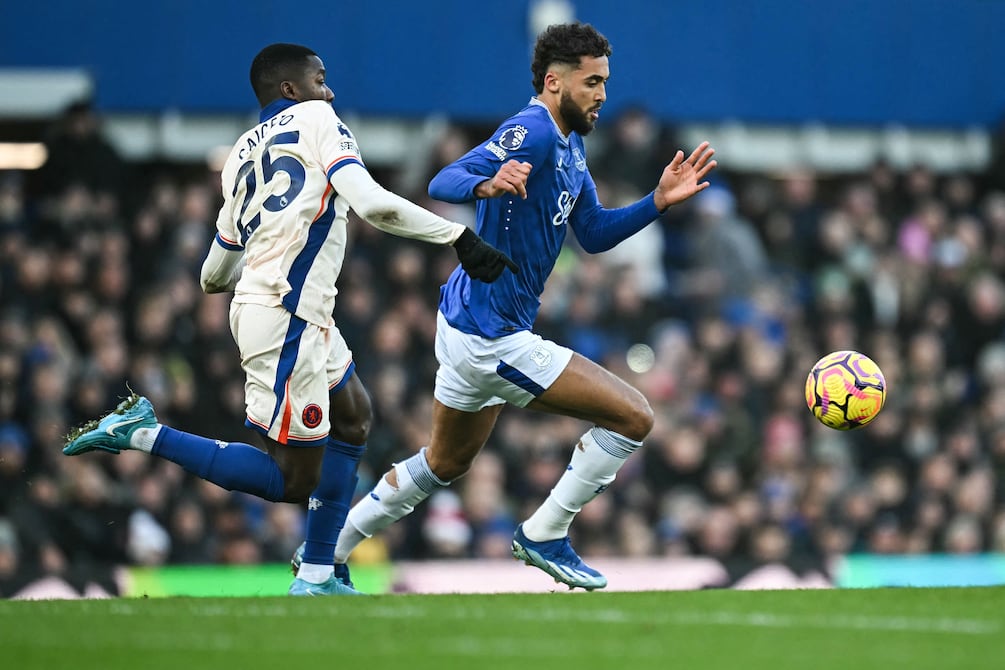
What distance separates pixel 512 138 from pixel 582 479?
1.63 metres

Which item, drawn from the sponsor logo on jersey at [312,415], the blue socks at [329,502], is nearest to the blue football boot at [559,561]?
the blue socks at [329,502]

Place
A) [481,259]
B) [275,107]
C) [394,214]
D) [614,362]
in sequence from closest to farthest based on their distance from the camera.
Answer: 1. [481,259]
2. [394,214]
3. [275,107]
4. [614,362]

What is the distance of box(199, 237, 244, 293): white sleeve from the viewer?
24.1ft

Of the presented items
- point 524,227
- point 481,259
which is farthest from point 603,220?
point 481,259

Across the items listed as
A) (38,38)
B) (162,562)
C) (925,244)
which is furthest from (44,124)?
(925,244)

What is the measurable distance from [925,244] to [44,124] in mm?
8409

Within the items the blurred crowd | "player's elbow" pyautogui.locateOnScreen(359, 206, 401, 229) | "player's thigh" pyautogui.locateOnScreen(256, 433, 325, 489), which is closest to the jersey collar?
"player's elbow" pyautogui.locateOnScreen(359, 206, 401, 229)

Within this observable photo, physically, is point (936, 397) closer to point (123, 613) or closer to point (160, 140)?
point (160, 140)

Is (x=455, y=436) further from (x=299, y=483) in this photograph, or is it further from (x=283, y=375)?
(x=283, y=375)

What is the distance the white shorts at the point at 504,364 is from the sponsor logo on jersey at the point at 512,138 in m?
0.86

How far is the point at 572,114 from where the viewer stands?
737 centimetres

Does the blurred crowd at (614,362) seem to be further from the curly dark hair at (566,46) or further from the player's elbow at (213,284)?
the curly dark hair at (566,46)

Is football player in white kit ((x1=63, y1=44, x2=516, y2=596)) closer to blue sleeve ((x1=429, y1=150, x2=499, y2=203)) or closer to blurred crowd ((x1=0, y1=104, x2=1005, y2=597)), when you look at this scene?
blue sleeve ((x1=429, y1=150, x2=499, y2=203))

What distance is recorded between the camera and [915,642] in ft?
18.7
